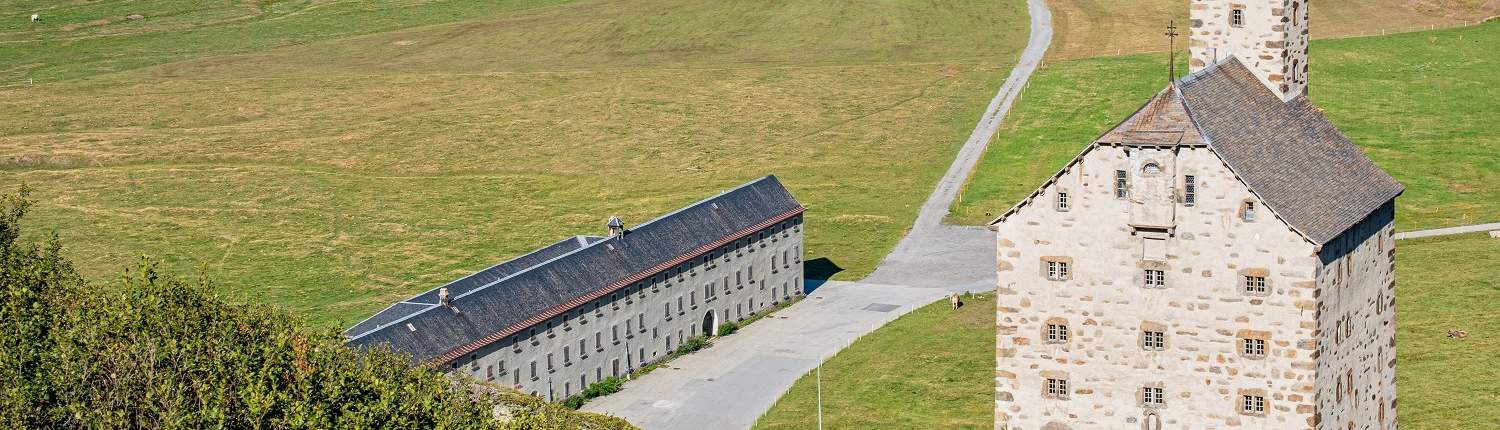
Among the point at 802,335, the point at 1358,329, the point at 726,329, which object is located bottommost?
the point at 802,335

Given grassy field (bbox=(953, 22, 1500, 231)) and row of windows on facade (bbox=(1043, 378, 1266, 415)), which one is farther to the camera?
grassy field (bbox=(953, 22, 1500, 231))

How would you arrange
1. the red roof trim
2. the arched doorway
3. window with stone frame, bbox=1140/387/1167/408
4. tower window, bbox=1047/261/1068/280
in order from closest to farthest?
window with stone frame, bbox=1140/387/1167/408, tower window, bbox=1047/261/1068/280, the red roof trim, the arched doorway

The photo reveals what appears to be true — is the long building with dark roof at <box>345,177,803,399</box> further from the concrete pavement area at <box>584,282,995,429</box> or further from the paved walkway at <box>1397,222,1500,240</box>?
the paved walkway at <box>1397,222,1500,240</box>

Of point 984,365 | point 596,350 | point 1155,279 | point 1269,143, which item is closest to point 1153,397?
point 1155,279

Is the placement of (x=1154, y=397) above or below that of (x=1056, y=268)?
below

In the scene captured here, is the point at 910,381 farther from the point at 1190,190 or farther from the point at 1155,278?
the point at 1190,190

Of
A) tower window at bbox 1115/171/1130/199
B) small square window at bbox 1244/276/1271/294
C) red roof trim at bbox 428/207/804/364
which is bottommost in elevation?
red roof trim at bbox 428/207/804/364

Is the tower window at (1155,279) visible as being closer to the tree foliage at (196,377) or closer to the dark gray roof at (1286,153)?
the dark gray roof at (1286,153)

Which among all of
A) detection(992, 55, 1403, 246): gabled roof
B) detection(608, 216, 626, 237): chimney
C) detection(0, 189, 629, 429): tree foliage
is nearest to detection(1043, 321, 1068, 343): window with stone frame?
detection(992, 55, 1403, 246): gabled roof
